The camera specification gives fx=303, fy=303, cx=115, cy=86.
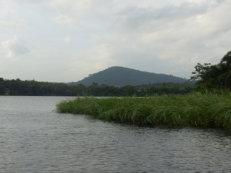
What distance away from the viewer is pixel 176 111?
892 inches

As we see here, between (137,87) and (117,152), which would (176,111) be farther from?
(137,87)

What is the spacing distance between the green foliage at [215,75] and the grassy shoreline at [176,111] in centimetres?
3022

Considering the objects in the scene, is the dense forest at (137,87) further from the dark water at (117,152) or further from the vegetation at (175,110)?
the dark water at (117,152)

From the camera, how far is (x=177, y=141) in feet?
53.2

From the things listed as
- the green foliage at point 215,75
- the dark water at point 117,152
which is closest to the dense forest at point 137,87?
the green foliage at point 215,75

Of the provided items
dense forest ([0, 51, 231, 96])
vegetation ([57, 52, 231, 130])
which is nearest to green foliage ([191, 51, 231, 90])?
dense forest ([0, 51, 231, 96])

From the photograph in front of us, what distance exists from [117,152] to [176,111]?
400 inches

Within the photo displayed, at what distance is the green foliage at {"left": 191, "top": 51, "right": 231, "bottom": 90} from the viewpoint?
53819mm

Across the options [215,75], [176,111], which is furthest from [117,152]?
[215,75]

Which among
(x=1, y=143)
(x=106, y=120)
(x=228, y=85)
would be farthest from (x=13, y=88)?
(x=1, y=143)

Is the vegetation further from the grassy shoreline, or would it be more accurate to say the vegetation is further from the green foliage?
the green foliage

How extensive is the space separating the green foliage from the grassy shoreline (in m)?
30.2

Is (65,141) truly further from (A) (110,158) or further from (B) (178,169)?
(B) (178,169)

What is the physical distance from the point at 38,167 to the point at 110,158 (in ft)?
9.76
